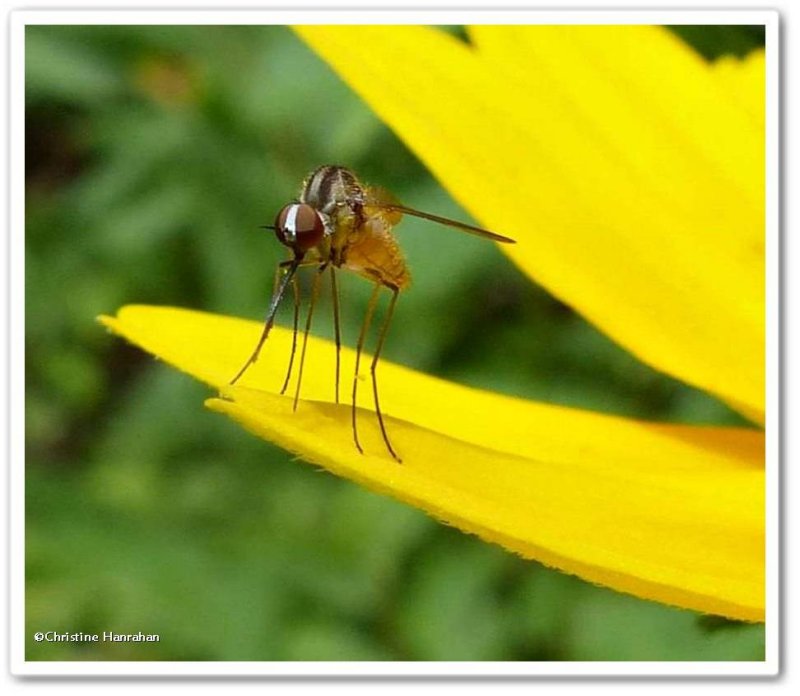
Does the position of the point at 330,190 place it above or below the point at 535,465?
above

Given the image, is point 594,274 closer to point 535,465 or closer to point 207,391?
point 535,465

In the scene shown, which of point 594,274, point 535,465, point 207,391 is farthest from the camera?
point 207,391

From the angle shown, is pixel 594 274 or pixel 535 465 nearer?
pixel 535 465

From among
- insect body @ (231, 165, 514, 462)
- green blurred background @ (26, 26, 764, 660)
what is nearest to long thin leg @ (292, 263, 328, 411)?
insect body @ (231, 165, 514, 462)

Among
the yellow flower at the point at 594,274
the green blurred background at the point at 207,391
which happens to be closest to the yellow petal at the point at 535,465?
the yellow flower at the point at 594,274

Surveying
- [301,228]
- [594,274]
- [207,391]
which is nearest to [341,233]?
[301,228]

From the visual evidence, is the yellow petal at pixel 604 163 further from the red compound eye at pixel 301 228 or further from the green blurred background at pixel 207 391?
the green blurred background at pixel 207 391
